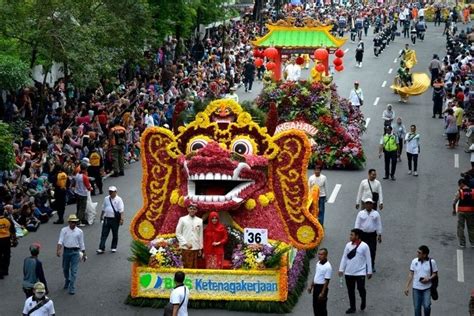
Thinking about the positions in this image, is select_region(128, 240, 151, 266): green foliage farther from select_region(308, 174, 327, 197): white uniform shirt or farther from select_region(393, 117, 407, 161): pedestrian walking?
select_region(393, 117, 407, 161): pedestrian walking

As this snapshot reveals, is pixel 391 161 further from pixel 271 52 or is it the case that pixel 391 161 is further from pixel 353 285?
pixel 353 285

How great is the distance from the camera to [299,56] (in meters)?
33.0

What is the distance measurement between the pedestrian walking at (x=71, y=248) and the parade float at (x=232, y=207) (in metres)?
0.96

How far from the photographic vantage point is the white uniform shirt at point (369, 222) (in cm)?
A: 1884

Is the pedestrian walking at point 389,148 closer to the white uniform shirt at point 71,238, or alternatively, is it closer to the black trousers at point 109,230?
the black trousers at point 109,230

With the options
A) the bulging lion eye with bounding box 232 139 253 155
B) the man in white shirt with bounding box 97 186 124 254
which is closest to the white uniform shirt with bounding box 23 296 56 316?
the bulging lion eye with bounding box 232 139 253 155

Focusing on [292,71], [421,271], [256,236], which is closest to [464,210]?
[256,236]

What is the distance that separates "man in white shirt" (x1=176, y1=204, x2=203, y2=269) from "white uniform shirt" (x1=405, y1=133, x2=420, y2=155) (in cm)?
1095

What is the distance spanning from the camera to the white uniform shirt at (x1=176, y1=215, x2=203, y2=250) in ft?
58.2

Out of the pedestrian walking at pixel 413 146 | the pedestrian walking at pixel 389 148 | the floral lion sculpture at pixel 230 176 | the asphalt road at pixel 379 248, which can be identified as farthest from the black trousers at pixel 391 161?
the floral lion sculpture at pixel 230 176

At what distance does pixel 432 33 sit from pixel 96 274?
51558 mm

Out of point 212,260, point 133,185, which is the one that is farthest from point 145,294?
point 133,185

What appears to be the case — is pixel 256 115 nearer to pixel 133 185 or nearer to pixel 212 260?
pixel 212 260

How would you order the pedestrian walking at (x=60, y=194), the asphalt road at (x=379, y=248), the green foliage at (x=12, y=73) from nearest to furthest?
1. the asphalt road at (x=379, y=248)
2. the pedestrian walking at (x=60, y=194)
3. the green foliage at (x=12, y=73)
